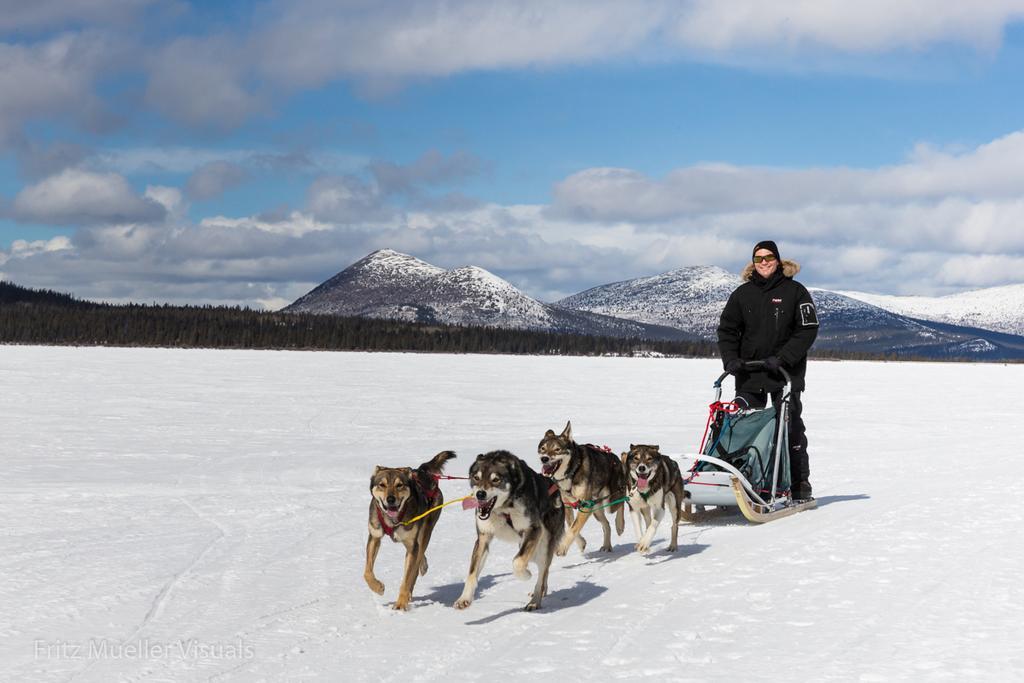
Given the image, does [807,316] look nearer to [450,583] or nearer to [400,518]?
[450,583]

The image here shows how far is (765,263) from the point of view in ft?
28.3

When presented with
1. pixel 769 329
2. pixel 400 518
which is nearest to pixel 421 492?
pixel 400 518

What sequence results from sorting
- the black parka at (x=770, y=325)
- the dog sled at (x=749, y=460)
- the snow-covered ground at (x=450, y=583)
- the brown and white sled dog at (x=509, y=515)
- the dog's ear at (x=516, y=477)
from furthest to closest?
1. the black parka at (x=770, y=325)
2. the dog sled at (x=749, y=460)
3. the dog's ear at (x=516, y=477)
4. the brown and white sled dog at (x=509, y=515)
5. the snow-covered ground at (x=450, y=583)

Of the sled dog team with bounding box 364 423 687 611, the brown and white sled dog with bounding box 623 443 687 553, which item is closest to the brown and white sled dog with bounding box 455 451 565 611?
the sled dog team with bounding box 364 423 687 611

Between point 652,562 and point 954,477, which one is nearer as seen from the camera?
point 652,562

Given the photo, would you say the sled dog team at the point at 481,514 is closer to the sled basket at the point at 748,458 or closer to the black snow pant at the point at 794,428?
the sled basket at the point at 748,458

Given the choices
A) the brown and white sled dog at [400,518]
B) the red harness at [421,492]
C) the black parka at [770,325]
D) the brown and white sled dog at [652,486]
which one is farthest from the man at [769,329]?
the brown and white sled dog at [400,518]

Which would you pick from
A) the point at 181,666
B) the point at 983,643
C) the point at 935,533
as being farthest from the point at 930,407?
the point at 181,666

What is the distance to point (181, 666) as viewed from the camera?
4758 millimetres

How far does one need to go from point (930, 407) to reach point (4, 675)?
89.6ft

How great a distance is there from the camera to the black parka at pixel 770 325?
28.0 ft

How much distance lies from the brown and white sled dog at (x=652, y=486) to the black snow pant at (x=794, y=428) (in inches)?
64.7

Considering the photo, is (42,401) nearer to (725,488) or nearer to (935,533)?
(725,488)

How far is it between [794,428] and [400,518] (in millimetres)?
4679
